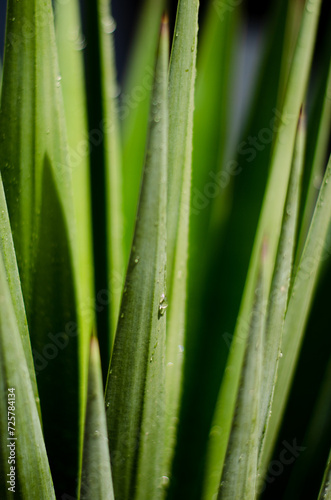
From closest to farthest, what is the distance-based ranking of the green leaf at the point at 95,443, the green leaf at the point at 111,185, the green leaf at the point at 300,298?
the green leaf at the point at 95,443, the green leaf at the point at 300,298, the green leaf at the point at 111,185

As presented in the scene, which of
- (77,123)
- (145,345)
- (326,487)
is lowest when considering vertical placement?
(326,487)

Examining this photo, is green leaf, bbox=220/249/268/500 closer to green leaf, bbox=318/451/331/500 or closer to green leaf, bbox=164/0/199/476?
green leaf, bbox=318/451/331/500

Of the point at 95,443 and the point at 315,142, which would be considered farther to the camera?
the point at 315,142

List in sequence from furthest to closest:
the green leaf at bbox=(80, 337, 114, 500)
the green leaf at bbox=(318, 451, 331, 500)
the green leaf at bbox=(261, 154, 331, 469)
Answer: the green leaf at bbox=(261, 154, 331, 469), the green leaf at bbox=(318, 451, 331, 500), the green leaf at bbox=(80, 337, 114, 500)

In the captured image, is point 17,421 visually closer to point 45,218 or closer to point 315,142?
point 45,218

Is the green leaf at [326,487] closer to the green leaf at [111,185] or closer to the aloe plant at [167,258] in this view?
the aloe plant at [167,258]

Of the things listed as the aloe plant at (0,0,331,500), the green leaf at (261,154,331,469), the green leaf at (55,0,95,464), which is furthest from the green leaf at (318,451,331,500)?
the green leaf at (55,0,95,464)

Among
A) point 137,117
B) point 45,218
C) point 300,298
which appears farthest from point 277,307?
point 137,117

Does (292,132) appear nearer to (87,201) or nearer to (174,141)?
(174,141)

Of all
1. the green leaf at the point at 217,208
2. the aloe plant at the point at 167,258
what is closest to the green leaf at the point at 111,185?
the aloe plant at the point at 167,258
